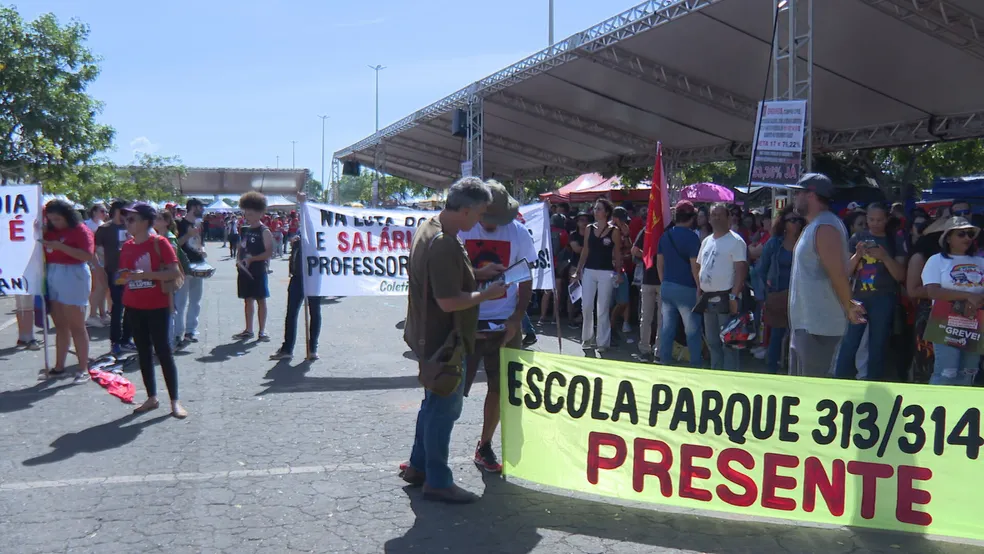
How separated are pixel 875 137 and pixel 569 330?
301 inches

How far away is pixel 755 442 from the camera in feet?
13.6

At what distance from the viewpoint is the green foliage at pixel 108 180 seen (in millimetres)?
21625

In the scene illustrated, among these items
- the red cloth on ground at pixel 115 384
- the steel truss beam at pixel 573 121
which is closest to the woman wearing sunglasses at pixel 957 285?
the red cloth on ground at pixel 115 384

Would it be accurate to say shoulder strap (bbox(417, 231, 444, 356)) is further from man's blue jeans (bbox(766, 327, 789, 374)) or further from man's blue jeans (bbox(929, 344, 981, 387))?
man's blue jeans (bbox(766, 327, 789, 374))

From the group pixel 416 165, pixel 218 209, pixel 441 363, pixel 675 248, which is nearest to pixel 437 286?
pixel 441 363

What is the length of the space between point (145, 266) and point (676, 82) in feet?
35.9

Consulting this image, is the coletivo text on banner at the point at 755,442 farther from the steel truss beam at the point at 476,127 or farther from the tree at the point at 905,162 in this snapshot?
the tree at the point at 905,162

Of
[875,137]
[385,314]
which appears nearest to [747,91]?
[875,137]

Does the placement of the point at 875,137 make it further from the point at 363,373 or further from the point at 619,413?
the point at 619,413

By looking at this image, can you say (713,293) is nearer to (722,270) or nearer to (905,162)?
(722,270)

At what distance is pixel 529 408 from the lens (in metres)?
4.61

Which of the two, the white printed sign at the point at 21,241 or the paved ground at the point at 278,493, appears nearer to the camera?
the paved ground at the point at 278,493

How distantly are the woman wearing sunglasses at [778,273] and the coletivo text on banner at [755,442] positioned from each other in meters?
3.87

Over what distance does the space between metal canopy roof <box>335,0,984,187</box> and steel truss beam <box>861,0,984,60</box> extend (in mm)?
18
